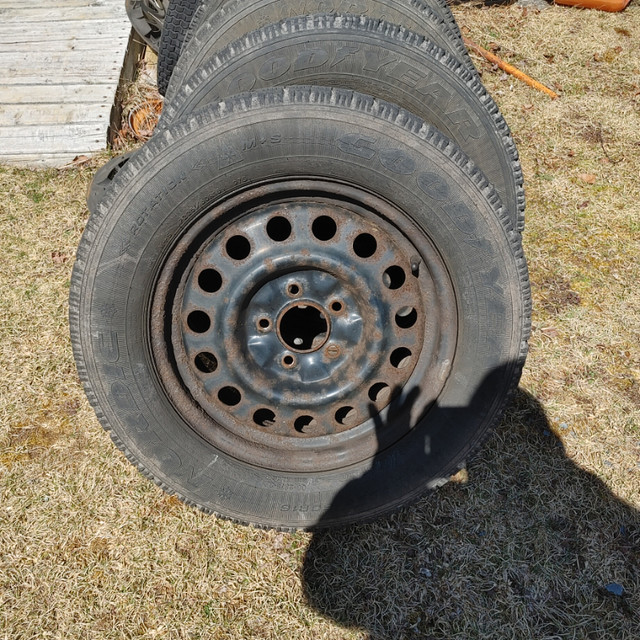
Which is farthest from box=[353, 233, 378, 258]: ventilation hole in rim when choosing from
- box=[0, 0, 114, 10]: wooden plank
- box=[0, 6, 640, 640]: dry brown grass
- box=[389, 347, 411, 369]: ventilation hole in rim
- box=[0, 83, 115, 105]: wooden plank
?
box=[0, 0, 114, 10]: wooden plank

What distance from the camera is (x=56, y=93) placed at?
4988 millimetres

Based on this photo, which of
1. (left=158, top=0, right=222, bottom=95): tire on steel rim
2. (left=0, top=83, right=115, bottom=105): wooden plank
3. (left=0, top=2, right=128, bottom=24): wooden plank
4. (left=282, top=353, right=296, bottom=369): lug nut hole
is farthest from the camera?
(left=0, top=2, right=128, bottom=24): wooden plank

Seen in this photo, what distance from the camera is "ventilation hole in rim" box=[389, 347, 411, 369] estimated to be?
2469mm

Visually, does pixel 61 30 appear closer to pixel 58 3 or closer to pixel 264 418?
pixel 58 3

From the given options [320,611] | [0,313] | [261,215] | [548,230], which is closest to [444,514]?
[320,611]

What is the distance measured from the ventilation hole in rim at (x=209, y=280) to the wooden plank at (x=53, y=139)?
273 cm

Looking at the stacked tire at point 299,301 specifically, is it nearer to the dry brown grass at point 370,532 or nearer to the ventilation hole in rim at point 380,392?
the ventilation hole in rim at point 380,392

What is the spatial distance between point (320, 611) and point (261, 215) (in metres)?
1.67

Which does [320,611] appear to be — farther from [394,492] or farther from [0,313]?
[0,313]

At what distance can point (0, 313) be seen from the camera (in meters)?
3.59

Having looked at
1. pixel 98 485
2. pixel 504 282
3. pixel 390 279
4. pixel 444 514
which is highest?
pixel 504 282

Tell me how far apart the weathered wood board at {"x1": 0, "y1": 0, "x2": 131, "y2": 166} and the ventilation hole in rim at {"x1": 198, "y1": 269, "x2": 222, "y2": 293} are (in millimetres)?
2739

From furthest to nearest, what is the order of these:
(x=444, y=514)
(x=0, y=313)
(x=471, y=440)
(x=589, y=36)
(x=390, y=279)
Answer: (x=589, y=36)
(x=0, y=313)
(x=444, y=514)
(x=390, y=279)
(x=471, y=440)

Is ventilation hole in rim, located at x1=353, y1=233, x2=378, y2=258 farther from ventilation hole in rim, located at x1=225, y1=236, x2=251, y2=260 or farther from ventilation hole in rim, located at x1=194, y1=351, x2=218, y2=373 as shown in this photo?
ventilation hole in rim, located at x1=194, y1=351, x2=218, y2=373
